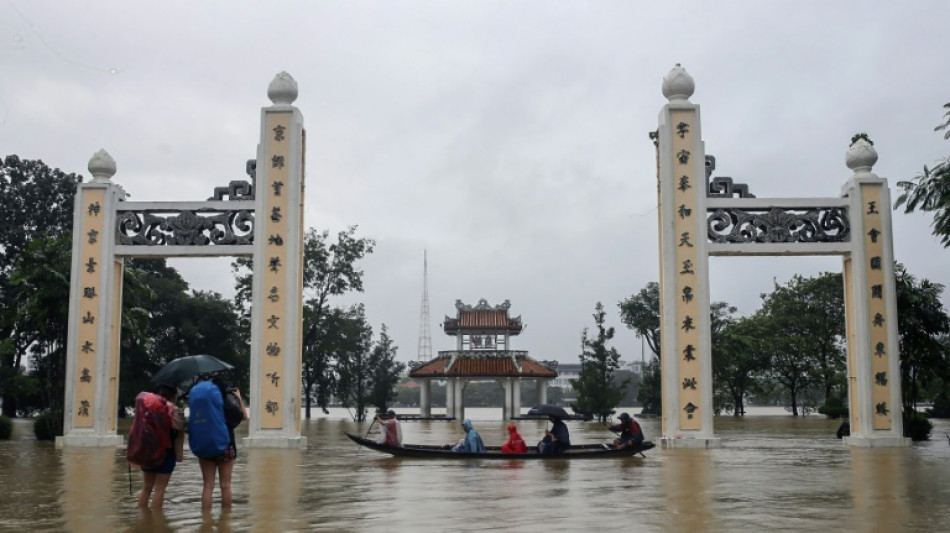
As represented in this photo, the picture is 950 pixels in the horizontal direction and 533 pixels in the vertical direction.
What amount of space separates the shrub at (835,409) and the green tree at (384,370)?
19135 mm

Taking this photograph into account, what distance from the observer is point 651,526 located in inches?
286

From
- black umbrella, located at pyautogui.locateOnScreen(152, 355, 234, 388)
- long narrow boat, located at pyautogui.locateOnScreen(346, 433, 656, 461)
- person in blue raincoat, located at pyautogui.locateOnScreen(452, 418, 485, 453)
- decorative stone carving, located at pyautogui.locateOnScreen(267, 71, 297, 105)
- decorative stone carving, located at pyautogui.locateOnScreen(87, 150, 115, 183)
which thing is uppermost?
decorative stone carving, located at pyautogui.locateOnScreen(267, 71, 297, 105)

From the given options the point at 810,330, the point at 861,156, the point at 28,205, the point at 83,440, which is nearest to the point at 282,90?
the point at 83,440

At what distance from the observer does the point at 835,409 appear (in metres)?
39.8

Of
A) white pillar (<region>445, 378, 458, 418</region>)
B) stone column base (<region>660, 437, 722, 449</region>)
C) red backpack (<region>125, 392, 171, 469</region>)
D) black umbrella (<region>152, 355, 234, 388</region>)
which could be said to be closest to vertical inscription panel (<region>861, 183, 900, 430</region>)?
stone column base (<region>660, 437, 722, 449</region>)

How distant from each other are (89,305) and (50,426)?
12.5 ft

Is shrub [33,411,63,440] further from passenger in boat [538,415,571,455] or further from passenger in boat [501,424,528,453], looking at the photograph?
passenger in boat [538,415,571,455]

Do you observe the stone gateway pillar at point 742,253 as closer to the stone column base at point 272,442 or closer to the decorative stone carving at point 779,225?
the decorative stone carving at point 779,225

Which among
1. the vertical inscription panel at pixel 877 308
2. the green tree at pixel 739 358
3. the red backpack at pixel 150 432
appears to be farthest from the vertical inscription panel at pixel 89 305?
the green tree at pixel 739 358

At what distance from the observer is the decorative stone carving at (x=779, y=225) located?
18359 millimetres

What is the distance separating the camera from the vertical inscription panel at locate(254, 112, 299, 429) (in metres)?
17.8

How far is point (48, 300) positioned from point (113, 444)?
401 centimetres

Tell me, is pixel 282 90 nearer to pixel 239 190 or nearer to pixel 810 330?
pixel 239 190

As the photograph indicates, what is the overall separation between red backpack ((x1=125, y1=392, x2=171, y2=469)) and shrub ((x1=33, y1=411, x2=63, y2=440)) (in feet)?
45.8
